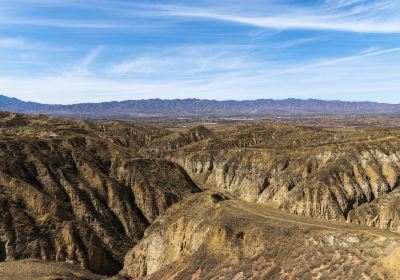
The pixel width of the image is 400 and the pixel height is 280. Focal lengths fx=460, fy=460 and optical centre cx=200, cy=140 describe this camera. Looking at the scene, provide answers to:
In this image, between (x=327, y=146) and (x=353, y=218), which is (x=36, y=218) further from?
(x=327, y=146)

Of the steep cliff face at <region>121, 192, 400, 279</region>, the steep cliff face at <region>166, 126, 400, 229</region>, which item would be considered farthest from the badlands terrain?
the steep cliff face at <region>166, 126, 400, 229</region>

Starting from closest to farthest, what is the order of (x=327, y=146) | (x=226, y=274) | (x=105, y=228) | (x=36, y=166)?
(x=226, y=274), (x=105, y=228), (x=36, y=166), (x=327, y=146)

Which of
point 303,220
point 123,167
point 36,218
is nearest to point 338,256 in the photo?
point 303,220

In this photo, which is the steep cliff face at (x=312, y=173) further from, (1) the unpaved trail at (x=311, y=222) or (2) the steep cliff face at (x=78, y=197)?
(1) the unpaved trail at (x=311, y=222)

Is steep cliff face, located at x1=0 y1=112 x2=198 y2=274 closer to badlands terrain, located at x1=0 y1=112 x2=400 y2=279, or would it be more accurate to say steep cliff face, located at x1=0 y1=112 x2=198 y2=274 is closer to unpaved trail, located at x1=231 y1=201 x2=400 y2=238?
badlands terrain, located at x1=0 y1=112 x2=400 y2=279

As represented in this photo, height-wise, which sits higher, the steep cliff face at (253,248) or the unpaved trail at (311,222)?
the unpaved trail at (311,222)

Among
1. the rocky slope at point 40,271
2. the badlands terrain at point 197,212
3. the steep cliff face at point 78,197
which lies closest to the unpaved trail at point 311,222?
the badlands terrain at point 197,212

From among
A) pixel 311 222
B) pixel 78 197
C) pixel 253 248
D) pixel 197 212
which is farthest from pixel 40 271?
pixel 311 222
